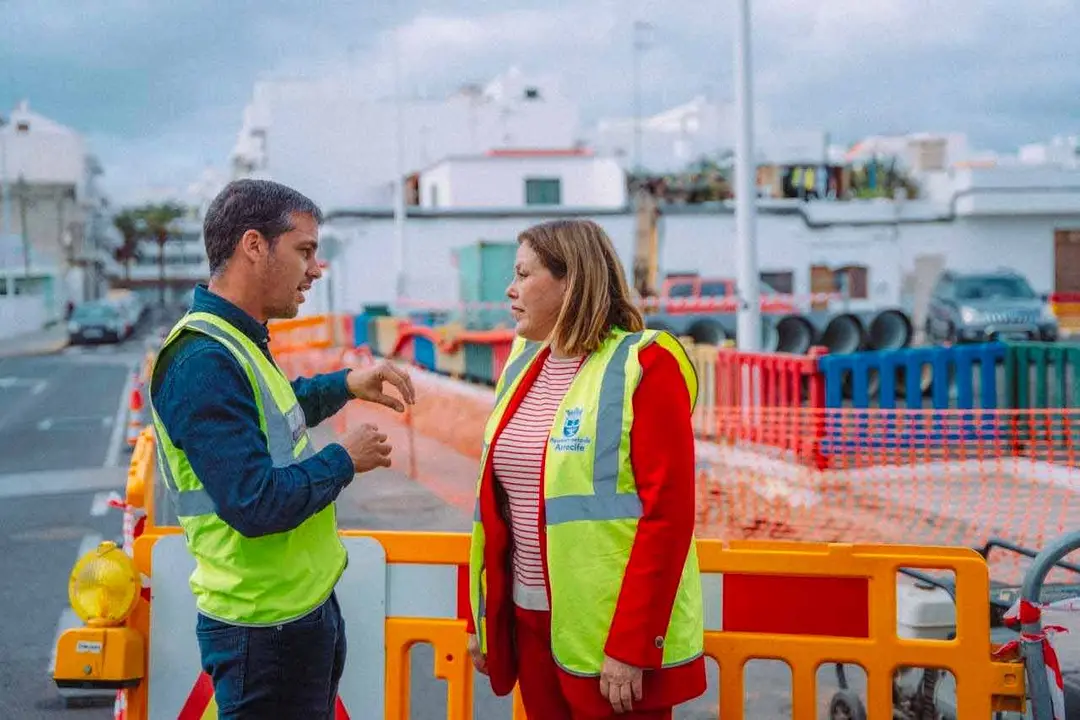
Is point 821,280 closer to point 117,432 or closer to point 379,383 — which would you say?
point 117,432

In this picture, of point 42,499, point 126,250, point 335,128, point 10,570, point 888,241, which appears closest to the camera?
point 10,570

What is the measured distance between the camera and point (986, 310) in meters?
27.9

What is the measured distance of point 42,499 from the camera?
12117 millimetres

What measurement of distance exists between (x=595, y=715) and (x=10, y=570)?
7.20 m

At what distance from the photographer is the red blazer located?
9.48 ft

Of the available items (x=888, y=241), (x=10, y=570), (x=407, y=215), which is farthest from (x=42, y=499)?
(x=888, y=241)

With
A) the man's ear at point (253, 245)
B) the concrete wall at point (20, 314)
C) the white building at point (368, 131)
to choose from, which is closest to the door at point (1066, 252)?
the white building at point (368, 131)

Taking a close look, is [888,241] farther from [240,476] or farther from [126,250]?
[126,250]

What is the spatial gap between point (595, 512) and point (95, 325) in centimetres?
4491

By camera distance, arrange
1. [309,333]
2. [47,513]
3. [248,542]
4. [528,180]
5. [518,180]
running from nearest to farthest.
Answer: [248,542] → [47,513] → [309,333] → [518,180] → [528,180]

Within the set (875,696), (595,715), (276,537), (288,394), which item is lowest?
(875,696)

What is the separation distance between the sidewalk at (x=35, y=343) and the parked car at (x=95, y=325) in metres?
0.76

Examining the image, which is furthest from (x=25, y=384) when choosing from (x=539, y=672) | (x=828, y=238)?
(x=539, y=672)

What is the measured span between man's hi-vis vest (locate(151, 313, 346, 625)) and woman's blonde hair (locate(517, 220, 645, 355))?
0.74 metres
